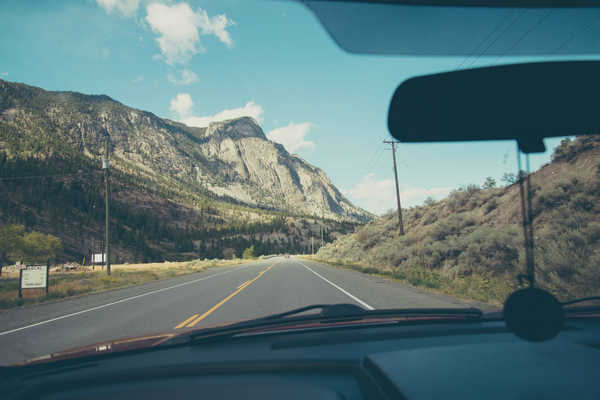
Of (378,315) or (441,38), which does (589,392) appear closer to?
(441,38)

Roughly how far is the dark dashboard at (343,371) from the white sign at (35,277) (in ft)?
53.5

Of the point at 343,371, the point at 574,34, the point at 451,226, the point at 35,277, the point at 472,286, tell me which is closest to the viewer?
the point at 574,34

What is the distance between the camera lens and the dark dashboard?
1541 mm

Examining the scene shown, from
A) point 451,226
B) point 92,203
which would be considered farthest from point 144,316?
point 92,203

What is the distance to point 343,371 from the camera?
83.3 inches

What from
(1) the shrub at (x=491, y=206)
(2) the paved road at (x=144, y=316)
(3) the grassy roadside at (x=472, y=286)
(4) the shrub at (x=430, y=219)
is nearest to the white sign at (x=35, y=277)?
Answer: (2) the paved road at (x=144, y=316)

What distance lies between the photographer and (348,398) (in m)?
1.78

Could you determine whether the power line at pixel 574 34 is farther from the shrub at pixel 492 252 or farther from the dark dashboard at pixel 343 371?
the shrub at pixel 492 252

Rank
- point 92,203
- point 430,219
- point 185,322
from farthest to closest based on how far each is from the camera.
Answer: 1. point 92,203
2. point 430,219
3. point 185,322

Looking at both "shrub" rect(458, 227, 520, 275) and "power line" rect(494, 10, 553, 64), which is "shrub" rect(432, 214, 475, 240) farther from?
"power line" rect(494, 10, 553, 64)

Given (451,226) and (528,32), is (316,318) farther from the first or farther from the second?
(451,226)

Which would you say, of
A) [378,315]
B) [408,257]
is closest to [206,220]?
[408,257]

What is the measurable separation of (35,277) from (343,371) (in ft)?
60.1

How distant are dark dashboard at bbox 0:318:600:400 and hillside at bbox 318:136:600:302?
7108 mm
